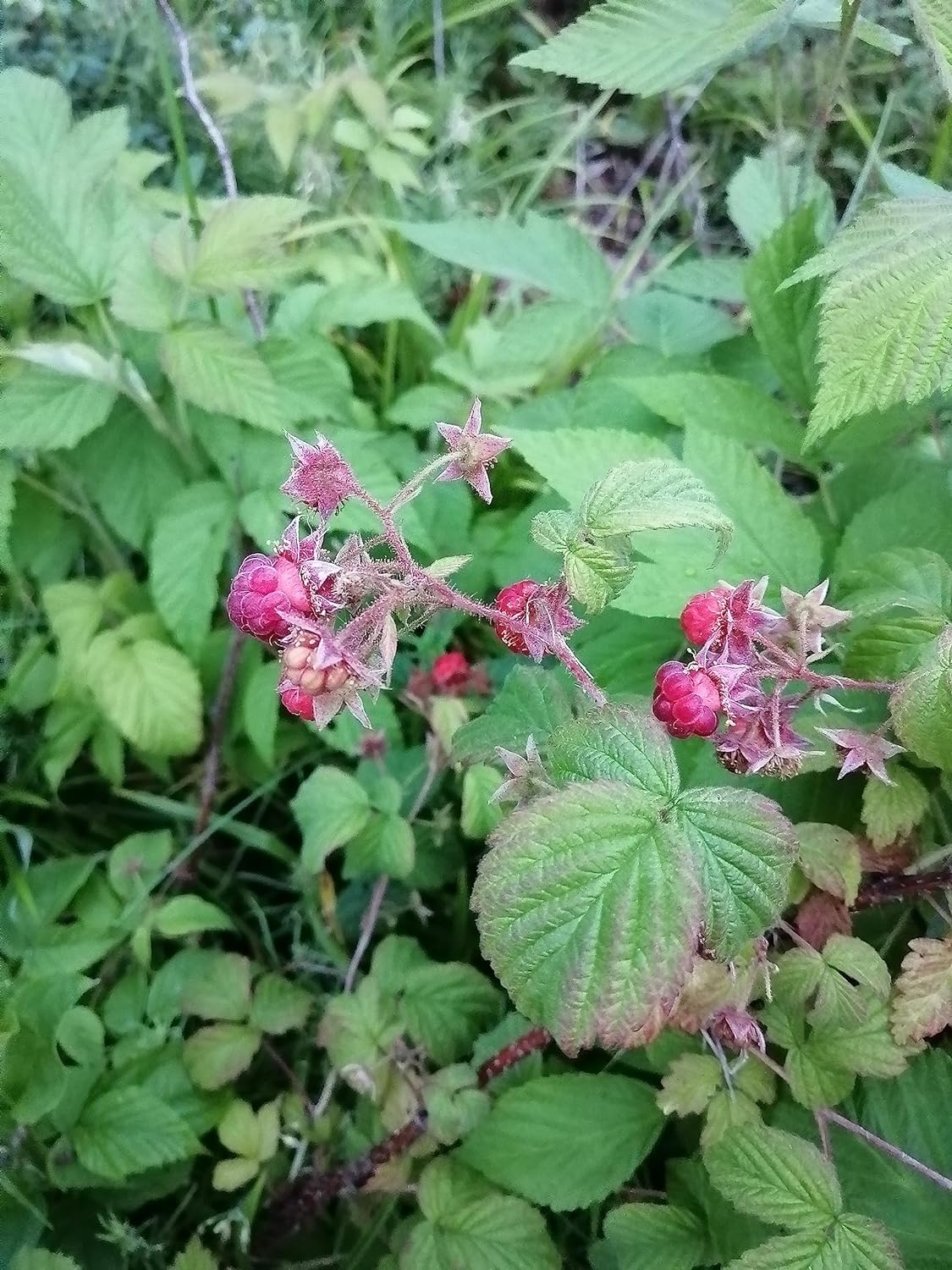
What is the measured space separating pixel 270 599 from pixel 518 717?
0.89ft

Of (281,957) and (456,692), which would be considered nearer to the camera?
(456,692)

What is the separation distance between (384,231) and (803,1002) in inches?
60.0

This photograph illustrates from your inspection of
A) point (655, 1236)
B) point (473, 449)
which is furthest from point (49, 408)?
point (655, 1236)

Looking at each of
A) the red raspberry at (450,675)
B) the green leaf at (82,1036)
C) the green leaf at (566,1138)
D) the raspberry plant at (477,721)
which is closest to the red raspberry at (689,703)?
the raspberry plant at (477,721)

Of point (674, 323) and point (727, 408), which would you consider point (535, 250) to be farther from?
point (727, 408)

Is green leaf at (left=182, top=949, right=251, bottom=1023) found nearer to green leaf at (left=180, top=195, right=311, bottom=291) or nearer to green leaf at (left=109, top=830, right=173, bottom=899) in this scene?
green leaf at (left=109, top=830, right=173, bottom=899)

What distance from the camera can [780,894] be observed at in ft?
1.89

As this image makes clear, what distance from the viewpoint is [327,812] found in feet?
3.55

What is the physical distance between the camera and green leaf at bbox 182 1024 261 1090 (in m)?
1.01

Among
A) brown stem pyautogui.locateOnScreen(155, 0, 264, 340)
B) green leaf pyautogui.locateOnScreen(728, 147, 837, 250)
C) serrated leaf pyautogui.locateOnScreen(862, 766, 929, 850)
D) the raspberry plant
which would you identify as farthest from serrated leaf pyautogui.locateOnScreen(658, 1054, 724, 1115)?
brown stem pyautogui.locateOnScreen(155, 0, 264, 340)

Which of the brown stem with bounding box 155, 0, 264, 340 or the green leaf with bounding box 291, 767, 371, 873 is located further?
the brown stem with bounding box 155, 0, 264, 340

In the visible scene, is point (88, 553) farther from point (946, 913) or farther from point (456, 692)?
point (946, 913)

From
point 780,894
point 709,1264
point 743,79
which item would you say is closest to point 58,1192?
point 709,1264

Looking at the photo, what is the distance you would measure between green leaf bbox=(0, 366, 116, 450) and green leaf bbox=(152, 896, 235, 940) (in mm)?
609
